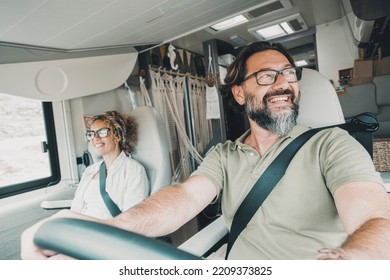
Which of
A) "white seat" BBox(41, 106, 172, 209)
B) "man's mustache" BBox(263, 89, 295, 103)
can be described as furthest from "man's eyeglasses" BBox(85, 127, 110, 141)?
"man's mustache" BBox(263, 89, 295, 103)

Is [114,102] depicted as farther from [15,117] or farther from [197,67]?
[197,67]

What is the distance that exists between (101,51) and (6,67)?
1.34 feet

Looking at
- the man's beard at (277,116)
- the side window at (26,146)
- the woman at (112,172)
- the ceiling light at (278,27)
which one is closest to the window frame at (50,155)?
the side window at (26,146)

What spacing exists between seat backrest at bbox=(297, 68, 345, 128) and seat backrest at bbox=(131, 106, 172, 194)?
0.61 metres

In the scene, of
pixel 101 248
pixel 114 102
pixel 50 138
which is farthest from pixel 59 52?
pixel 101 248

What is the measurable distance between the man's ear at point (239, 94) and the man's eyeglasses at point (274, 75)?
4.8 inches

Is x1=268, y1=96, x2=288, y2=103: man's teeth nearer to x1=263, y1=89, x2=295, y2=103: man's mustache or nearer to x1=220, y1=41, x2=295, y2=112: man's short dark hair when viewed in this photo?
x1=263, y1=89, x2=295, y2=103: man's mustache

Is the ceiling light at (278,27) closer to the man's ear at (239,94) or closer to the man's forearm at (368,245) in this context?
the man's ear at (239,94)

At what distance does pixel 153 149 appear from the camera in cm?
115

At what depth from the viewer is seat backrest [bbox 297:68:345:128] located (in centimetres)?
83

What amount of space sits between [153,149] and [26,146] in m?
0.52

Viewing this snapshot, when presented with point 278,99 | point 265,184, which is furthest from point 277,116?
point 265,184
